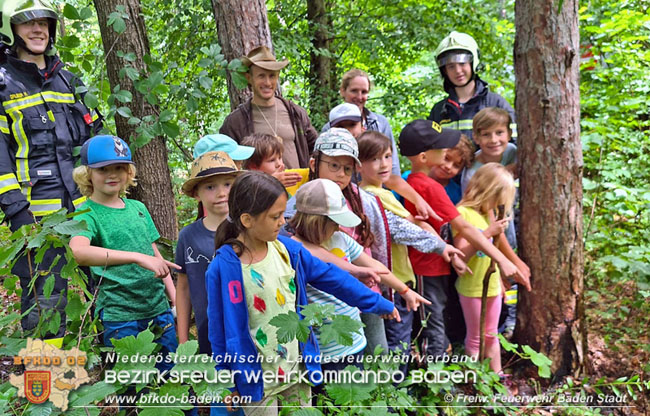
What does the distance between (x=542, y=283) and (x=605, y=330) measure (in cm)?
111

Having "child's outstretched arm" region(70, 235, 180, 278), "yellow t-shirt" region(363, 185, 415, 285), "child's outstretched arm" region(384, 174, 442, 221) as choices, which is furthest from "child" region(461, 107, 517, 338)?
"child's outstretched arm" region(70, 235, 180, 278)

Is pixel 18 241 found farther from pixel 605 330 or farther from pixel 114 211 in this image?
pixel 605 330

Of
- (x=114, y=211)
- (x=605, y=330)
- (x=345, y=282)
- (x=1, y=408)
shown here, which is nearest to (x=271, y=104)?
(x=114, y=211)

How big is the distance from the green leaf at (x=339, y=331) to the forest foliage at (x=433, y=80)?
740mm

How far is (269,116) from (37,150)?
1.64m

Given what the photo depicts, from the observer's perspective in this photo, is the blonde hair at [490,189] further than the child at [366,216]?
Yes

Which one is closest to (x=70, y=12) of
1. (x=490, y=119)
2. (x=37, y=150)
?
(x=37, y=150)

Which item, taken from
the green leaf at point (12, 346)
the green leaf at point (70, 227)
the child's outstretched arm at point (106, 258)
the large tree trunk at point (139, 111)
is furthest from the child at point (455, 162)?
the green leaf at point (12, 346)

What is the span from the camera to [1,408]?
1.32 m

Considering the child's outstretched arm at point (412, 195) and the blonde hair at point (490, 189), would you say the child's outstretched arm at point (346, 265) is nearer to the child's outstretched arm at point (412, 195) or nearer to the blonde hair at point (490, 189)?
the child's outstretched arm at point (412, 195)

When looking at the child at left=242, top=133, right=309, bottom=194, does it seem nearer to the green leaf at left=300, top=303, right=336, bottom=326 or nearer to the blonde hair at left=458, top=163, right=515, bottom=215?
the blonde hair at left=458, top=163, right=515, bottom=215

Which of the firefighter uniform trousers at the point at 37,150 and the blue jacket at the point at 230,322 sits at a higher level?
the firefighter uniform trousers at the point at 37,150

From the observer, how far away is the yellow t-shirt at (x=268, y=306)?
1.95 metres

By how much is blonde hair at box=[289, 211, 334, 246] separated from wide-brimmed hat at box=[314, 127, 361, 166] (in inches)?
18.4
